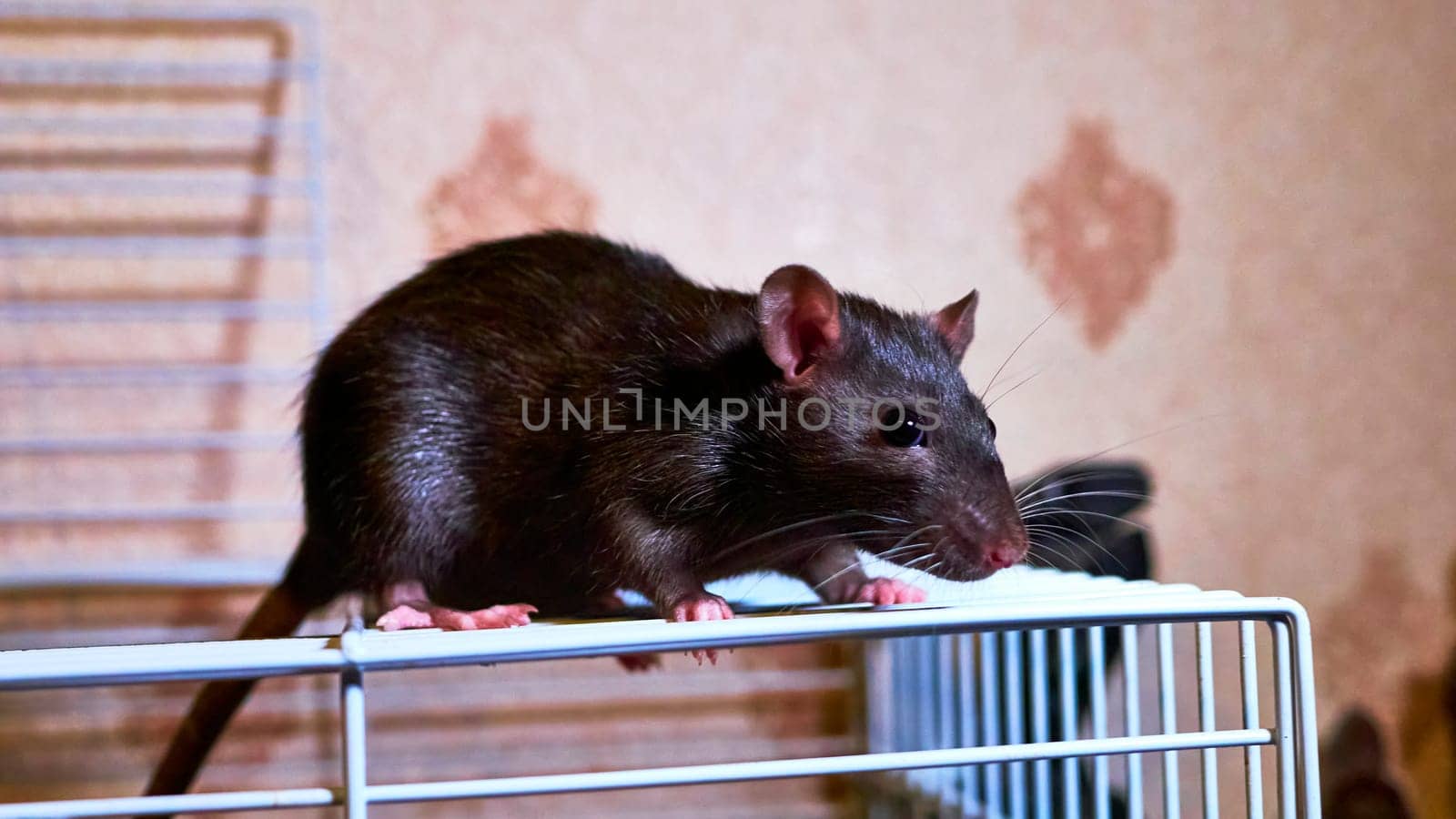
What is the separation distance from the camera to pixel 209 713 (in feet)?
2.70

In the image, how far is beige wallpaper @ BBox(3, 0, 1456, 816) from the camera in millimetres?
1269

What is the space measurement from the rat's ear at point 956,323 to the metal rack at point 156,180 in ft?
2.27

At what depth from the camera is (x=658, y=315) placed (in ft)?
2.56

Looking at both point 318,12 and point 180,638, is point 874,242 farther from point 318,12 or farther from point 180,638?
point 180,638

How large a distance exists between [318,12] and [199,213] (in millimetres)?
245

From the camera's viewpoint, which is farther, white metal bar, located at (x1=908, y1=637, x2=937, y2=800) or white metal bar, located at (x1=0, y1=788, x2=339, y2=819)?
white metal bar, located at (x1=908, y1=637, x2=937, y2=800)

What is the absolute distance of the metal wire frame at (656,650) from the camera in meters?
0.51

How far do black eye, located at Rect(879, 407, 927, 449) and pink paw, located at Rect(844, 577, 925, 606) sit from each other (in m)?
0.13

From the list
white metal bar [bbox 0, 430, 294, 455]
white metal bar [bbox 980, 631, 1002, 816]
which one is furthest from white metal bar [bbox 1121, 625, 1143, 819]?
white metal bar [bbox 0, 430, 294, 455]

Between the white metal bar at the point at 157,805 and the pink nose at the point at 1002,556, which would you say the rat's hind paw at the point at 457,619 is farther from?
the pink nose at the point at 1002,556

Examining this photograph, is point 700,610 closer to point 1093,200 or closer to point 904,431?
point 904,431

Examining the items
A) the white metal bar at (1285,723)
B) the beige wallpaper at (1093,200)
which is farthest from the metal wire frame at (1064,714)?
the beige wallpaper at (1093,200)

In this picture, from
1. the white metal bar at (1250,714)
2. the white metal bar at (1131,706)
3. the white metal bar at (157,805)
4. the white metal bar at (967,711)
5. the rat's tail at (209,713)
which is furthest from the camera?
the white metal bar at (967,711)

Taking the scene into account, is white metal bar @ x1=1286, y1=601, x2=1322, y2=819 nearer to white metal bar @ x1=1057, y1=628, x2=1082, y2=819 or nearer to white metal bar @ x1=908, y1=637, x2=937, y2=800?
white metal bar @ x1=1057, y1=628, x2=1082, y2=819
